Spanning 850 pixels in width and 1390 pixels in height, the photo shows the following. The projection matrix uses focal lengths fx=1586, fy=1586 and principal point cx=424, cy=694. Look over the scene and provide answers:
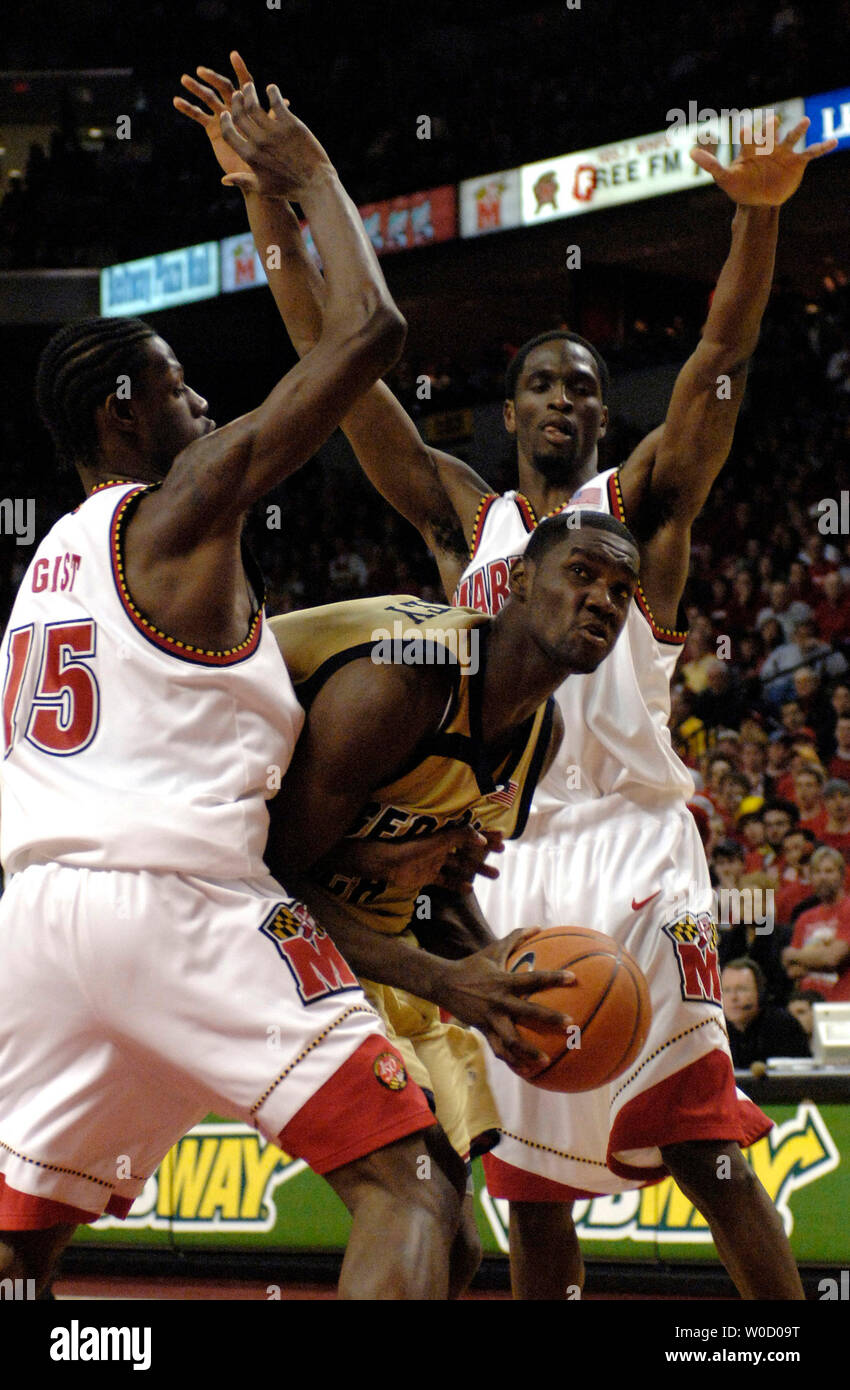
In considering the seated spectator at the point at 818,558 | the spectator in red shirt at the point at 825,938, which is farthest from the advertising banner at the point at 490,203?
the spectator in red shirt at the point at 825,938

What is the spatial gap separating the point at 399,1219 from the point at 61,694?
1.05 meters

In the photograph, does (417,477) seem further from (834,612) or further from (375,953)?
(834,612)

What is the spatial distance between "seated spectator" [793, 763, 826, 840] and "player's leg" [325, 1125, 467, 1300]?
6264mm

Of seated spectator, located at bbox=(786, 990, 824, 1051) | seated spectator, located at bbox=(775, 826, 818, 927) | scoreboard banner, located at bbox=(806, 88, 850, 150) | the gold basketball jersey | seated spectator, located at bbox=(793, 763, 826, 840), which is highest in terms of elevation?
scoreboard banner, located at bbox=(806, 88, 850, 150)

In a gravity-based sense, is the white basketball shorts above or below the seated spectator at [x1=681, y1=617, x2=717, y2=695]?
above

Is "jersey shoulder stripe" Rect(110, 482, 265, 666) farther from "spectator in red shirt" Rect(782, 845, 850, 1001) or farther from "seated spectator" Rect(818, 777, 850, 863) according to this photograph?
"seated spectator" Rect(818, 777, 850, 863)

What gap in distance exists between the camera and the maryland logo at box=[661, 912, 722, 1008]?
348 centimetres

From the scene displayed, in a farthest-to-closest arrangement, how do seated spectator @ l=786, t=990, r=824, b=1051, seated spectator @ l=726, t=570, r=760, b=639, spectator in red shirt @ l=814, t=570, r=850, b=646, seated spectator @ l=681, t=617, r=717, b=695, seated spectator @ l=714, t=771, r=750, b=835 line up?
seated spectator @ l=726, t=570, r=760, b=639
spectator in red shirt @ l=814, t=570, r=850, b=646
seated spectator @ l=681, t=617, r=717, b=695
seated spectator @ l=714, t=771, r=750, b=835
seated spectator @ l=786, t=990, r=824, b=1051

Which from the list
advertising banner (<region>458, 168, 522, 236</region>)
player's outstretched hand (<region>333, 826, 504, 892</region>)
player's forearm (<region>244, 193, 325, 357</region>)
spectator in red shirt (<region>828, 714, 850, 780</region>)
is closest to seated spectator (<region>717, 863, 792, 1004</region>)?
spectator in red shirt (<region>828, 714, 850, 780</region>)

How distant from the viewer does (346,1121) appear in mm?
2562

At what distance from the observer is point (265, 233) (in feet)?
11.7

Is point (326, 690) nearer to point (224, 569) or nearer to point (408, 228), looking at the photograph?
point (224, 569)

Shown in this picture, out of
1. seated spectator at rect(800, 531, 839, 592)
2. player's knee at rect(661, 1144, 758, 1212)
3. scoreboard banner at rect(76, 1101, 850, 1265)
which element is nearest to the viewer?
player's knee at rect(661, 1144, 758, 1212)

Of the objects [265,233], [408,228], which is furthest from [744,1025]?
[408,228]
